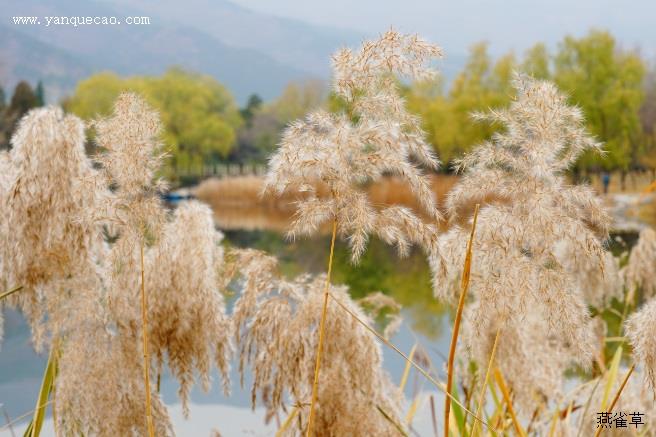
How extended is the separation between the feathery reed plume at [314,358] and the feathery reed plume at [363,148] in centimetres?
49

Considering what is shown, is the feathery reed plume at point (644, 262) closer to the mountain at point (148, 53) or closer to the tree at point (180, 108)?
the tree at point (180, 108)

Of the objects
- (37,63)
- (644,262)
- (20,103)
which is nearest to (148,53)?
(37,63)

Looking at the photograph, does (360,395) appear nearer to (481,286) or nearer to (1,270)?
(481,286)

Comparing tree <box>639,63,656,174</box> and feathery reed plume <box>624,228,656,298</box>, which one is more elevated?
tree <box>639,63,656,174</box>

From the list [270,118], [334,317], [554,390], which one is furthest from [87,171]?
[270,118]

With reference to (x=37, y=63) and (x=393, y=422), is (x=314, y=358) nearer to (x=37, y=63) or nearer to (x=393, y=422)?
(x=393, y=422)

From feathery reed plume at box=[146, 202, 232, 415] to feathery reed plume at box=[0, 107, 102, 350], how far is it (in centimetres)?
23

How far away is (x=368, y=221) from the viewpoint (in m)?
1.98

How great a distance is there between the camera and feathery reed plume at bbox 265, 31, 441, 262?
6.53 ft

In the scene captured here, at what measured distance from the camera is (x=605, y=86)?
4297cm

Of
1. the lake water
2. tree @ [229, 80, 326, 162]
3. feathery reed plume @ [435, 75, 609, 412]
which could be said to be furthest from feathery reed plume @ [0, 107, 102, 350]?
tree @ [229, 80, 326, 162]

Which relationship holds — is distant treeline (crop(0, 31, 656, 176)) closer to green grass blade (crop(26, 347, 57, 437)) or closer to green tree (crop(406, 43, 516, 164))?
green tree (crop(406, 43, 516, 164))

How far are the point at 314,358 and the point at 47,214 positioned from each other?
38.0 inches

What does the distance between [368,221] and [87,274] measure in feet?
3.57
